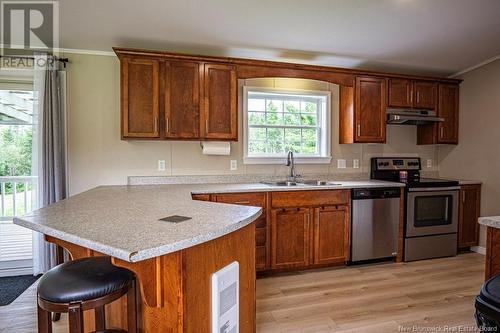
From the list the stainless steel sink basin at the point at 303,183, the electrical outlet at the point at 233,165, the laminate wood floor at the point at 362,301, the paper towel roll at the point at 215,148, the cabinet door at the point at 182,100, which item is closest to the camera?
the laminate wood floor at the point at 362,301

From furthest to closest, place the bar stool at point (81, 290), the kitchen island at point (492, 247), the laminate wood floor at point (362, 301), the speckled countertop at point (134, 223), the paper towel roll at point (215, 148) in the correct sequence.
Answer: the paper towel roll at point (215, 148) < the laminate wood floor at point (362, 301) < the kitchen island at point (492, 247) < the bar stool at point (81, 290) < the speckled countertop at point (134, 223)

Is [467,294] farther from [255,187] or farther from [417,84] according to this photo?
[417,84]

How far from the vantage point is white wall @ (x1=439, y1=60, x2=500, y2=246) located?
3.68 m

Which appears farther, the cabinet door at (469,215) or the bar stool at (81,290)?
the cabinet door at (469,215)

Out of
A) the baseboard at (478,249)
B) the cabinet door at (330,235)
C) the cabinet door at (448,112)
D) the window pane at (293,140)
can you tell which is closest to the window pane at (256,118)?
the window pane at (293,140)

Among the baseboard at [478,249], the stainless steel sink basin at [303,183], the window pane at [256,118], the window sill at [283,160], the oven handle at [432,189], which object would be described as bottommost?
the baseboard at [478,249]

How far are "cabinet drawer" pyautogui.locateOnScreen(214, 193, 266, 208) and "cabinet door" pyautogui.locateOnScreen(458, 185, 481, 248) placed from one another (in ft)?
8.77

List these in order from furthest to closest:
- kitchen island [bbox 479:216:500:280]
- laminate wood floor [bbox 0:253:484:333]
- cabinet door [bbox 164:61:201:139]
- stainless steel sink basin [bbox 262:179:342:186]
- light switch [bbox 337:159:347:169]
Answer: light switch [bbox 337:159:347:169], stainless steel sink basin [bbox 262:179:342:186], cabinet door [bbox 164:61:201:139], laminate wood floor [bbox 0:253:484:333], kitchen island [bbox 479:216:500:280]

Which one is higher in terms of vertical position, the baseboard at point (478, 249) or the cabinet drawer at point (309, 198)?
the cabinet drawer at point (309, 198)

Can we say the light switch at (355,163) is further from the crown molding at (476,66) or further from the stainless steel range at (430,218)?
the crown molding at (476,66)

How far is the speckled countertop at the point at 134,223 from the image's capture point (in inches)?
Answer: 42.1

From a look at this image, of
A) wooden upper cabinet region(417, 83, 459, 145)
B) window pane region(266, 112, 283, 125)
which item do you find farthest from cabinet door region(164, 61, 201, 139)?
wooden upper cabinet region(417, 83, 459, 145)

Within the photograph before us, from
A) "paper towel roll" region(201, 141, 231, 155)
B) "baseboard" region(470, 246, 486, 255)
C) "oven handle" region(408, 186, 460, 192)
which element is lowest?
"baseboard" region(470, 246, 486, 255)

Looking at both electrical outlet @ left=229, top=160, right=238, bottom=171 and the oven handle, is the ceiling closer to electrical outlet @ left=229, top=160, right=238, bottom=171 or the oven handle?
electrical outlet @ left=229, top=160, right=238, bottom=171
